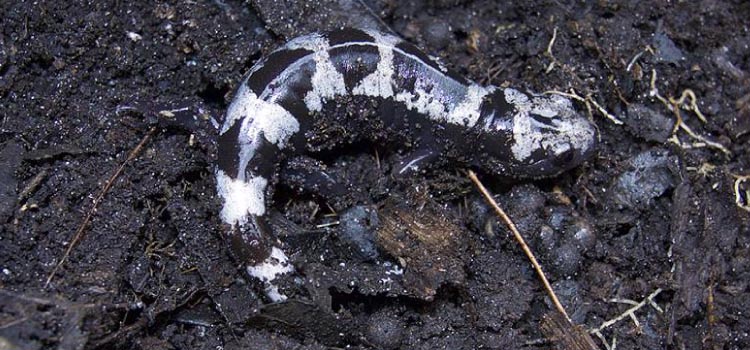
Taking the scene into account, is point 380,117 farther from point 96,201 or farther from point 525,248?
point 96,201

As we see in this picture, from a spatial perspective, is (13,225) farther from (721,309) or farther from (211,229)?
(721,309)

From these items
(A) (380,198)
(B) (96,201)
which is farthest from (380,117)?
(B) (96,201)

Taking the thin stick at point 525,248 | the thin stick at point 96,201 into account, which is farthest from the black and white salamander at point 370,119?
the thin stick at point 96,201

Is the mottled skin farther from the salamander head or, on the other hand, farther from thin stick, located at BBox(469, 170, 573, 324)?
thin stick, located at BBox(469, 170, 573, 324)

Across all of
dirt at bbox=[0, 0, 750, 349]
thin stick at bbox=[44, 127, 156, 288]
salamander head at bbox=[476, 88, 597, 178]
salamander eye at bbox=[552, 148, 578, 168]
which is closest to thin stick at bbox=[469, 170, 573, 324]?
dirt at bbox=[0, 0, 750, 349]

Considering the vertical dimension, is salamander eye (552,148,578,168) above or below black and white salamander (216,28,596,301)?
below

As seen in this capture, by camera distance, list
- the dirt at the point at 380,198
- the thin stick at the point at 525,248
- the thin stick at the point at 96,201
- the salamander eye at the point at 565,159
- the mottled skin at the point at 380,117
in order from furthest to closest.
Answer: the salamander eye at the point at 565,159
the mottled skin at the point at 380,117
the thin stick at the point at 525,248
the dirt at the point at 380,198
the thin stick at the point at 96,201

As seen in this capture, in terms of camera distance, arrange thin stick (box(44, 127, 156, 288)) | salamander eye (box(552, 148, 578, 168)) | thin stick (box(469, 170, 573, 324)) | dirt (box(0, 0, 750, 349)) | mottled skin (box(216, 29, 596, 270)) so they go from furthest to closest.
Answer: salamander eye (box(552, 148, 578, 168)), mottled skin (box(216, 29, 596, 270)), thin stick (box(469, 170, 573, 324)), dirt (box(0, 0, 750, 349)), thin stick (box(44, 127, 156, 288))

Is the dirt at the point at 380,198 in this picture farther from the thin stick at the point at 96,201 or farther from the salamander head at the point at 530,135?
the salamander head at the point at 530,135

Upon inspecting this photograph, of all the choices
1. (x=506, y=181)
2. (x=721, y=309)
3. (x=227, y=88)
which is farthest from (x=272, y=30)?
(x=721, y=309)
